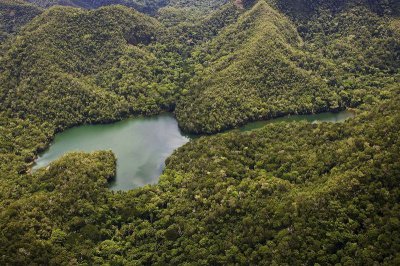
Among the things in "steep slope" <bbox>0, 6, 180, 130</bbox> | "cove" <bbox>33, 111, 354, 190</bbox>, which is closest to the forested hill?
"steep slope" <bbox>0, 6, 180, 130</bbox>

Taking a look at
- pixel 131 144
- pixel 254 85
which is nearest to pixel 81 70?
pixel 131 144

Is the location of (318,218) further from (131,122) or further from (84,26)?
(84,26)

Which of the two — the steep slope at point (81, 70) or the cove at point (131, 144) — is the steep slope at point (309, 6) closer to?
the steep slope at point (81, 70)

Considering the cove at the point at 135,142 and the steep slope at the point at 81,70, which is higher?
the steep slope at the point at 81,70

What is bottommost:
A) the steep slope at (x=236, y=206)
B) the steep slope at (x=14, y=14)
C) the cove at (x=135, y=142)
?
the steep slope at (x=236, y=206)

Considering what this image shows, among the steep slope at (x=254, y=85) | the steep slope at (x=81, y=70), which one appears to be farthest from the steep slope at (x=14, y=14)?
the steep slope at (x=254, y=85)

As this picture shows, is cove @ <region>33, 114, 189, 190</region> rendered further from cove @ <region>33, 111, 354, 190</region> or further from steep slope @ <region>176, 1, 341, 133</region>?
steep slope @ <region>176, 1, 341, 133</region>
